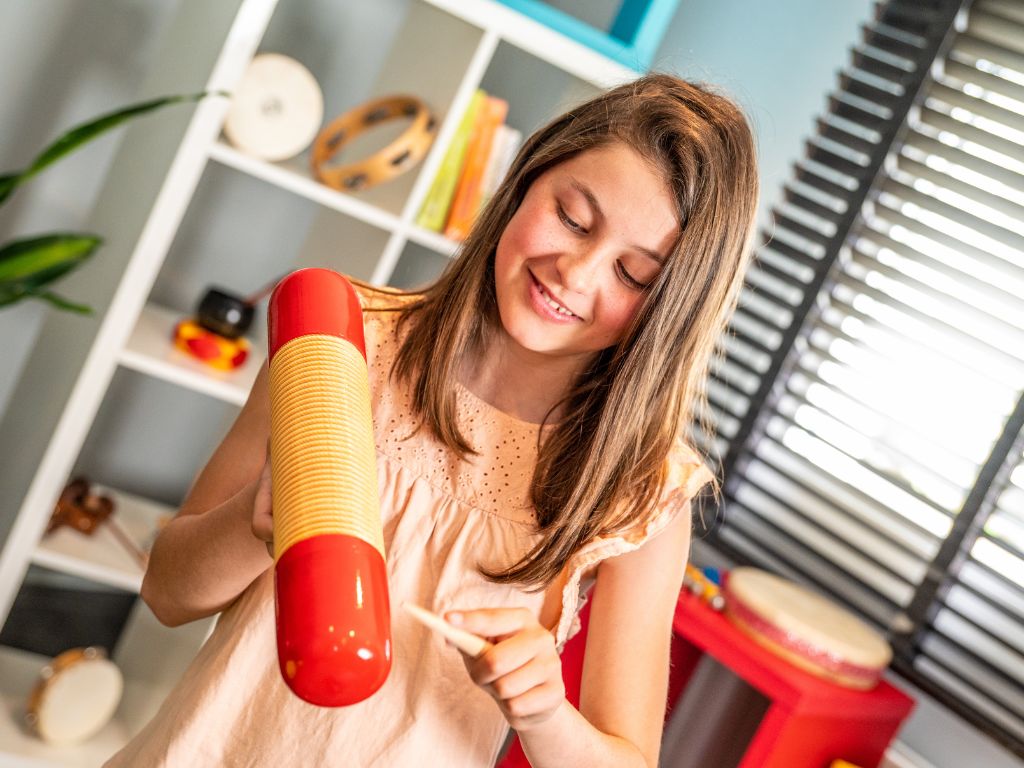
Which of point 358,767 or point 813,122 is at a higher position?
point 813,122

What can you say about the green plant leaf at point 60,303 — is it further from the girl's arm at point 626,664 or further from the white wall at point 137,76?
the girl's arm at point 626,664

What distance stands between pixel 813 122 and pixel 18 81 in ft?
5.37

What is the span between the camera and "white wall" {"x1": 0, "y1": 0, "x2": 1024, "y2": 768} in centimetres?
216

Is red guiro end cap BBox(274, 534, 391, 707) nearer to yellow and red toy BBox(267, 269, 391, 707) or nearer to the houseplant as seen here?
yellow and red toy BBox(267, 269, 391, 707)

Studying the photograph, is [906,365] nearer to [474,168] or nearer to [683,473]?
[474,168]

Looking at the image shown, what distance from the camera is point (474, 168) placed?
2250 mm

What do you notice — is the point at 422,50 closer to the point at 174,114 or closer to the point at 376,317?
the point at 174,114

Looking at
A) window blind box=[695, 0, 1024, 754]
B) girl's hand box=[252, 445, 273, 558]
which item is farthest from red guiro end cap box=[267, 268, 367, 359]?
window blind box=[695, 0, 1024, 754]

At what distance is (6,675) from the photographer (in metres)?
2.32

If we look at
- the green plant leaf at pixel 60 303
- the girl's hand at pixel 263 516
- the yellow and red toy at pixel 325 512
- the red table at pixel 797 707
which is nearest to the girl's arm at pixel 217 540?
the girl's hand at pixel 263 516

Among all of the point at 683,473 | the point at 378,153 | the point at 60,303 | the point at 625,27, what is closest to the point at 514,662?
the point at 683,473

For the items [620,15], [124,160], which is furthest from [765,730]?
[124,160]

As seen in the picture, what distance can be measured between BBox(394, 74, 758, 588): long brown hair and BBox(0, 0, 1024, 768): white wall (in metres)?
0.90

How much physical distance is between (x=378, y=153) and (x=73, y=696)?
1160 millimetres
